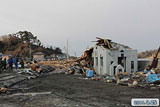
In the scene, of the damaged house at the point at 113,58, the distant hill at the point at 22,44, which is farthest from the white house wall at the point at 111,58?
the distant hill at the point at 22,44

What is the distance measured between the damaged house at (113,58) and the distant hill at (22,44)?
57.4m

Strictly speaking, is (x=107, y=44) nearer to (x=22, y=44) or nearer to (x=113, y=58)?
(x=113, y=58)

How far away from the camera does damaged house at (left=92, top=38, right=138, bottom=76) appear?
22938mm

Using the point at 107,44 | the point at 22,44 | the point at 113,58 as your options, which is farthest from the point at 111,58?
the point at 22,44

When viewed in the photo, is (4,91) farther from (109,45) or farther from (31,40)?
(31,40)

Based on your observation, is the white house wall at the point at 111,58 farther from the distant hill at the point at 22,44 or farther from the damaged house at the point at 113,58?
the distant hill at the point at 22,44

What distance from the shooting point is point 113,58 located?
76.8ft

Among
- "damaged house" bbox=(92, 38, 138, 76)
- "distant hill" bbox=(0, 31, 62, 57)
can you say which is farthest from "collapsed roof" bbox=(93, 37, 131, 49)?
"distant hill" bbox=(0, 31, 62, 57)

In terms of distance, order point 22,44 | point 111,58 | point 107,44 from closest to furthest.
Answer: point 111,58, point 107,44, point 22,44

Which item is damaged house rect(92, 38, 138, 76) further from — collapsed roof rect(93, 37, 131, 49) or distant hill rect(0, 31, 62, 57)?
distant hill rect(0, 31, 62, 57)

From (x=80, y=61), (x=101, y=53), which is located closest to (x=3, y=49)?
(x=80, y=61)

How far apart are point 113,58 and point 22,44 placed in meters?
66.2

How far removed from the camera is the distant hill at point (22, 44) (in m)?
78.5

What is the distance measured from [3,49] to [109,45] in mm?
66265
